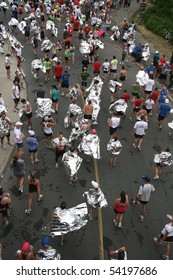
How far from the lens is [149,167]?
1408 cm

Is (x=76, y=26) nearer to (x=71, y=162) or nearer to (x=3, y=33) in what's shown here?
(x=3, y=33)

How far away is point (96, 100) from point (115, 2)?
24.9 m

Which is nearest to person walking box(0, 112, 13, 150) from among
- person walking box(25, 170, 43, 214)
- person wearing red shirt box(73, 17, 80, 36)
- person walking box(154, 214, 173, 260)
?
person walking box(25, 170, 43, 214)

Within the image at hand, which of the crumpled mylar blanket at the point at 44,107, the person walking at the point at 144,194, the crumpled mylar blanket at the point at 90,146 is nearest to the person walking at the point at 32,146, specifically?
the crumpled mylar blanket at the point at 90,146

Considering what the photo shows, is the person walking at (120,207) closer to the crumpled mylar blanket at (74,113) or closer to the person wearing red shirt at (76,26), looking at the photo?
the crumpled mylar blanket at (74,113)

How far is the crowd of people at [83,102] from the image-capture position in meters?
11.1

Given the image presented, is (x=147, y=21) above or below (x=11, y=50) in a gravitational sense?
above

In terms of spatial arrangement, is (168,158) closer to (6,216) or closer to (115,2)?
(6,216)

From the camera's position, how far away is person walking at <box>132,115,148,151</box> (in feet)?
45.9

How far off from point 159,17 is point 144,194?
25856 millimetres

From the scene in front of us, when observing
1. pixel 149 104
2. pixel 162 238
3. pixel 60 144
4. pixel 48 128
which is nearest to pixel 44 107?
pixel 48 128

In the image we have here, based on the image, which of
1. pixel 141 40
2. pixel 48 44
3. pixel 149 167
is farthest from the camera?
pixel 141 40

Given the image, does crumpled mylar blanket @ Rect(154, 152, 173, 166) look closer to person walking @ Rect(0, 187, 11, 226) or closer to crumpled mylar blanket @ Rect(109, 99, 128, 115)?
crumpled mylar blanket @ Rect(109, 99, 128, 115)
